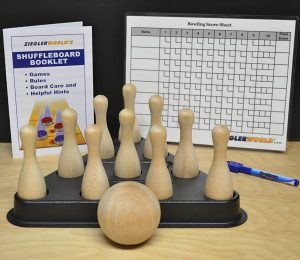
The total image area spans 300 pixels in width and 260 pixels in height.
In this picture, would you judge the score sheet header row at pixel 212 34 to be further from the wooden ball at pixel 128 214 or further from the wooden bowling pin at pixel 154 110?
the wooden ball at pixel 128 214

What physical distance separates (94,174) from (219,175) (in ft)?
0.65

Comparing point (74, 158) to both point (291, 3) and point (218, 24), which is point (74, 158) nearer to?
point (218, 24)

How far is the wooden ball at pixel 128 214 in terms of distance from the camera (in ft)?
2.46

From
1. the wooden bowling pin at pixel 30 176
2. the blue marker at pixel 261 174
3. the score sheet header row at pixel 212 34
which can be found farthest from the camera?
the score sheet header row at pixel 212 34

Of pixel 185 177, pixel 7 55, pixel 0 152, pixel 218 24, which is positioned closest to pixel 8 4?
pixel 7 55

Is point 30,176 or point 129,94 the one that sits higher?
point 129,94

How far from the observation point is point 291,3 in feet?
3.84

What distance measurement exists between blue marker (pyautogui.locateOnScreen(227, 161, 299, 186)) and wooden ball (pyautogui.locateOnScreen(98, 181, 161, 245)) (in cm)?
32

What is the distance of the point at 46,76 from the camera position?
1122 millimetres

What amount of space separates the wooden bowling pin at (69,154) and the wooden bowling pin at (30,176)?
8 centimetres

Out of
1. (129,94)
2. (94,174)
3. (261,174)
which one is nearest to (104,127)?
(129,94)

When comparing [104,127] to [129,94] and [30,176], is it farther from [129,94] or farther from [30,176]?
[30,176]

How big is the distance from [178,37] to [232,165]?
11.9 inches

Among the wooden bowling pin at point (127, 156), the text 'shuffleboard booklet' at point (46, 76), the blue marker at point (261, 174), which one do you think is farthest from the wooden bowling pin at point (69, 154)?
the blue marker at point (261, 174)
